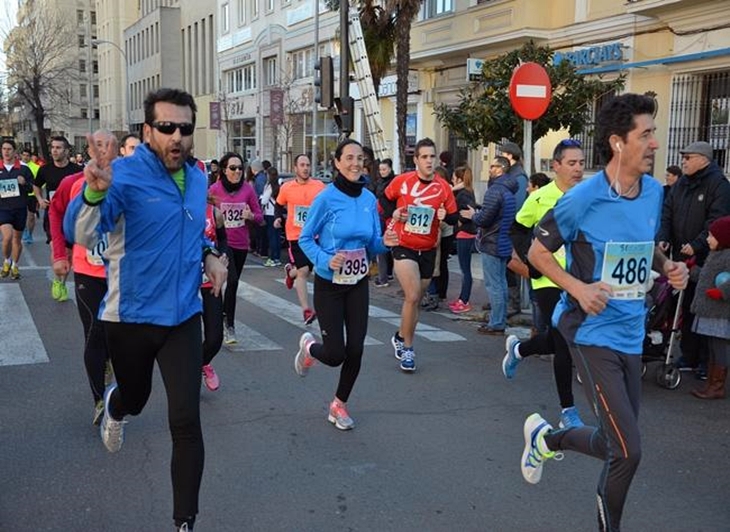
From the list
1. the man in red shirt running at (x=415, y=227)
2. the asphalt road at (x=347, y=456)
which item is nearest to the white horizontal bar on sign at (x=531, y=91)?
the man in red shirt running at (x=415, y=227)

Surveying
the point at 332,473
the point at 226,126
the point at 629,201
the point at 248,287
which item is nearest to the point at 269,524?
the point at 332,473

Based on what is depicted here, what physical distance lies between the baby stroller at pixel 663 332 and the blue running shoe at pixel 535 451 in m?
2.80

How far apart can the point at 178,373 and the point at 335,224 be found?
2.21m

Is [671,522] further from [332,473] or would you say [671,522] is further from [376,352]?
[376,352]

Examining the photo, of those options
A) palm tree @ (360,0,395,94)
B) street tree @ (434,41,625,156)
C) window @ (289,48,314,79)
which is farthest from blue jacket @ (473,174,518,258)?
window @ (289,48,314,79)

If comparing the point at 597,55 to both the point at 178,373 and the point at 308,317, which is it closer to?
the point at 308,317

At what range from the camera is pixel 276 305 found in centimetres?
1038

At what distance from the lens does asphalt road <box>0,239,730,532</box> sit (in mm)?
3928

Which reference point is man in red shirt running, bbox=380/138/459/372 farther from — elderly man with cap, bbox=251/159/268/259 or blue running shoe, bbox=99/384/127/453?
elderly man with cap, bbox=251/159/268/259

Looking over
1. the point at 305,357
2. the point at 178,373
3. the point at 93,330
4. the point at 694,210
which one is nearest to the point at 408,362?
the point at 305,357

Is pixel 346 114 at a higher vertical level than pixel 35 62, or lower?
lower

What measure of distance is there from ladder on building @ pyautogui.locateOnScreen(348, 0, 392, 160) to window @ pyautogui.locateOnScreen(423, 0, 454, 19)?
6.61 meters

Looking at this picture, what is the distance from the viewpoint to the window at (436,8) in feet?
71.2

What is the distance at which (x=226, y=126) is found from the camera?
4709 centimetres
